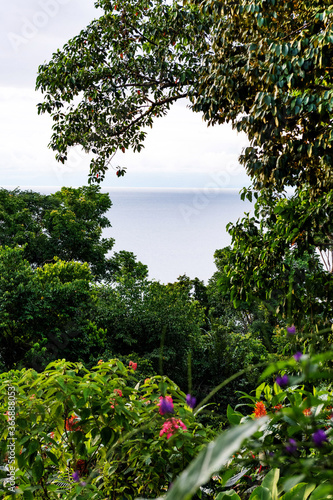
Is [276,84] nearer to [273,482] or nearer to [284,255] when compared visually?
[284,255]

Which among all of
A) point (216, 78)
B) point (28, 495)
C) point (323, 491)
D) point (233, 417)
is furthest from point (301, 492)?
point (216, 78)

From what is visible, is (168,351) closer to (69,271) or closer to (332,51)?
(69,271)

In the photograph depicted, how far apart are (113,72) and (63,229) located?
13.1 meters

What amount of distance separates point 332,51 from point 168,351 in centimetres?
1038

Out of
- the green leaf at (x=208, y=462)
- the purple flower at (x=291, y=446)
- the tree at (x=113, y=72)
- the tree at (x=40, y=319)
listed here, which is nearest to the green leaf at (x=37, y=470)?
the purple flower at (x=291, y=446)

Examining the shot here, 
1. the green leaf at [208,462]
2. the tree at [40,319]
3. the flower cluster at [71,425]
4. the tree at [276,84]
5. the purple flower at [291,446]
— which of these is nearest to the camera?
the green leaf at [208,462]

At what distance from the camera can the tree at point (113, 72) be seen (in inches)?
220

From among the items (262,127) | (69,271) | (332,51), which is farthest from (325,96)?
(69,271)

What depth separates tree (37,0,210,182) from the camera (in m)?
5.58

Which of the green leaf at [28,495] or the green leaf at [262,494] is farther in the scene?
the green leaf at [28,495]

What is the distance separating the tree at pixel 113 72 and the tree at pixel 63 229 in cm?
1146

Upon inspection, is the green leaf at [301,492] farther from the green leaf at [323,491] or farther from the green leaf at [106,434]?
the green leaf at [106,434]

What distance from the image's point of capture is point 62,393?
1.21 m

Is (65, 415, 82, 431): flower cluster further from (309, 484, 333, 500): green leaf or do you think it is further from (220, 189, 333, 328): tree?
(220, 189, 333, 328): tree
